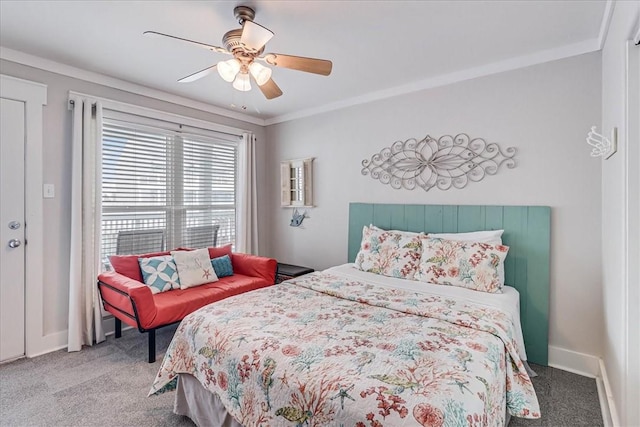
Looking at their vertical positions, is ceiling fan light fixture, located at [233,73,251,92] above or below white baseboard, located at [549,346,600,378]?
above

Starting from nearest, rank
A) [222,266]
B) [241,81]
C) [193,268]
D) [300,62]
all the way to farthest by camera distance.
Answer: [300,62] → [241,81] → [193,268] → [222,266]

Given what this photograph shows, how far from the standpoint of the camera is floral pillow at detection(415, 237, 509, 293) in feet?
7.77

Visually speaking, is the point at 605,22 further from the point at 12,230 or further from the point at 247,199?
the point at 12,230

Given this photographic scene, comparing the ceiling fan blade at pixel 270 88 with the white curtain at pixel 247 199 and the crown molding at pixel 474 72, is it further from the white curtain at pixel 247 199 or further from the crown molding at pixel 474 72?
the white curtain at pixel 247 199

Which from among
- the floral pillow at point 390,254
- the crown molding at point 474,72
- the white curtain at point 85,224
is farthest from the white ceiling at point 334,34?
the floral pillow at point 390,254

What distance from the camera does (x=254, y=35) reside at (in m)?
1.76

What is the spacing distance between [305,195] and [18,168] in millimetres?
2651

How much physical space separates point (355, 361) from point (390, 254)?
64.2 inches

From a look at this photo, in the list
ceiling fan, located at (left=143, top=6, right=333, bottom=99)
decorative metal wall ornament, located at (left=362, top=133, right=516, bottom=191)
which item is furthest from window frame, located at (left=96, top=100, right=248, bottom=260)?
decorative metal wall ornament, located at (left=362, top=133, right=516, bottom=191)

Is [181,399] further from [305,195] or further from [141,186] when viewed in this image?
[305,195]

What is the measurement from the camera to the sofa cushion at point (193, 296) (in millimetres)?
2621

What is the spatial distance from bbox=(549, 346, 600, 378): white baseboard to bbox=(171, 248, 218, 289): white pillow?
119 inches

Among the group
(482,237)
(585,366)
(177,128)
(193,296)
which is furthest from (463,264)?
(177,128)

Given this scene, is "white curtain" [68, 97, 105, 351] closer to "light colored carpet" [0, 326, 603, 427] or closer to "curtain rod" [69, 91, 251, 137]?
"curtain rod" [69, 91, 251, 137]
